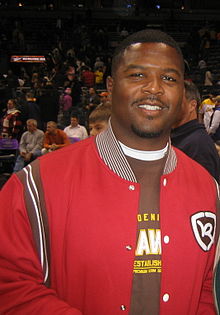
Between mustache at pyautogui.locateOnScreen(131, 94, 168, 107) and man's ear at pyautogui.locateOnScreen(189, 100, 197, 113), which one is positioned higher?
mustache at pyautogui.locateOnScreen(131, 94, 168, 107)

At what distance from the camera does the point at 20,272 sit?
4.29ft

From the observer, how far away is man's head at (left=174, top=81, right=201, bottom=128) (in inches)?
118

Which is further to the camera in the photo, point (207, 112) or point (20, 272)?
point (207, 112)

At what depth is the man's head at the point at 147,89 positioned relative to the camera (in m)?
1.45

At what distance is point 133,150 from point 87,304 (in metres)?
0.55

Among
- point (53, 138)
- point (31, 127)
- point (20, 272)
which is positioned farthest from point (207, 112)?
point (20, 272)

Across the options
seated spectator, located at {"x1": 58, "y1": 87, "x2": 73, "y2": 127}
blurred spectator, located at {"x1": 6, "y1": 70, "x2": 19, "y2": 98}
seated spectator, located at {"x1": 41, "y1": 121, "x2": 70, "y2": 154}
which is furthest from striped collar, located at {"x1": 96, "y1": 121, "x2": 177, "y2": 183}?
blurred spectator, located at {"x1": 6, "y1": 70, "x2": 19, "y2": 98}

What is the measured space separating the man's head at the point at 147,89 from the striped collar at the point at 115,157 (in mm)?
51

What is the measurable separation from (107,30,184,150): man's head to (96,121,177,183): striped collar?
0.17 feet

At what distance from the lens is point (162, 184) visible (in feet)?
4.90

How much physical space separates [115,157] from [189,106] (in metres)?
1.67

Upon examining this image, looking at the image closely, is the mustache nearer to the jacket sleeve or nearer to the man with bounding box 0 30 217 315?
the man with bounding box 0 30 217 315

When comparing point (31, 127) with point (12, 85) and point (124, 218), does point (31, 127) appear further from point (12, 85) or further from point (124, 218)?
point (12, 85)

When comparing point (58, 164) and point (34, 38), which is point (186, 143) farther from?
point (34, 38)
